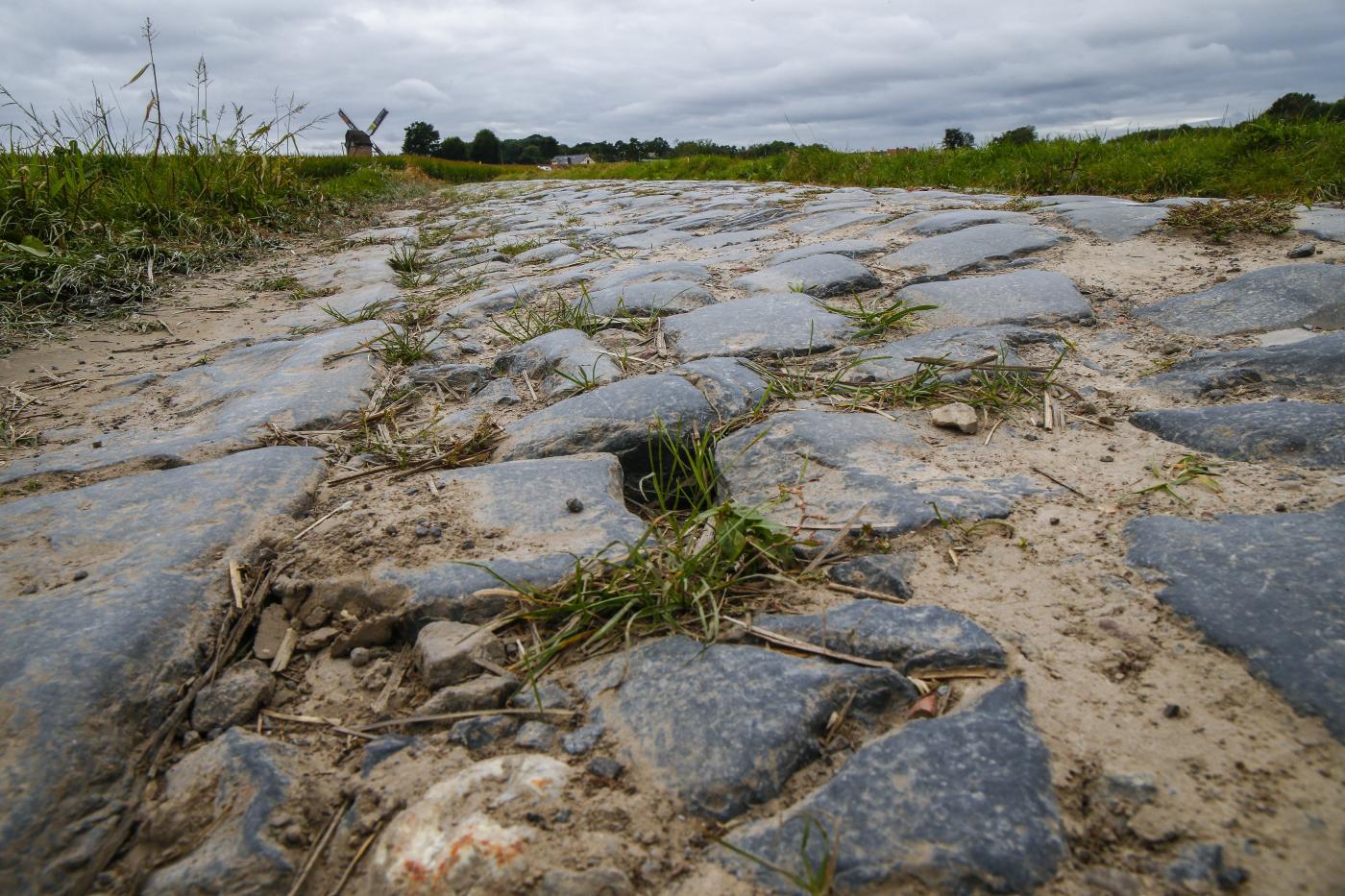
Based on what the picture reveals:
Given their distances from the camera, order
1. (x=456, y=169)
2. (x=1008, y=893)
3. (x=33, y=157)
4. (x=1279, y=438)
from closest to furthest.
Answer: (x=1008, y=893), (x=1279, y=438), (x=33, y=157), (x=456, y=169)

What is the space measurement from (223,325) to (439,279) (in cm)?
105

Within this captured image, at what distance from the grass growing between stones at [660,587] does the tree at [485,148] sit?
45994 millimetres

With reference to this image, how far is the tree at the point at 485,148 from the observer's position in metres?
43.1

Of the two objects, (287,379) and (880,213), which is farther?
(880,213)

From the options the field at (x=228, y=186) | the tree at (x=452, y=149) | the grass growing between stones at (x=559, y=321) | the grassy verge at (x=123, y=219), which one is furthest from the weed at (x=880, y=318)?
the tree at (x=452, y=149)

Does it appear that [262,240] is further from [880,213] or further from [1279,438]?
[1279,438]

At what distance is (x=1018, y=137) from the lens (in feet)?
21.5

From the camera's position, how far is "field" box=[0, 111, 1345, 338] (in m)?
3.55

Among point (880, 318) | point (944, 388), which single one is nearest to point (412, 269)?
point (880, 318)

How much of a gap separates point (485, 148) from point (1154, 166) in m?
44.3

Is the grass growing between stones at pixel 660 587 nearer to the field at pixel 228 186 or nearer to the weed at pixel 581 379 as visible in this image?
the weed at pixel 581 379

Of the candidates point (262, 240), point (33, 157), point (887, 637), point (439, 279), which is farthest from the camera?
point (262, 240)

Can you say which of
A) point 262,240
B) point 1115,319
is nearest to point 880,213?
point 1115,319

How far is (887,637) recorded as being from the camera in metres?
1.05
